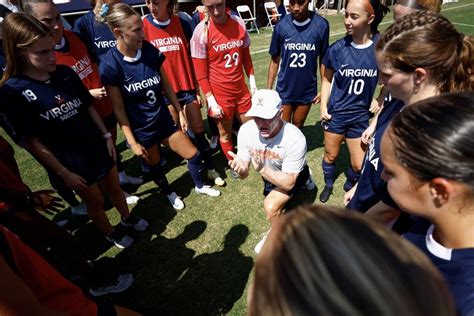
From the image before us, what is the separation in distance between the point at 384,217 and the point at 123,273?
2735mm

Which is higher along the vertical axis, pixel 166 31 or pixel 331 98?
pixel 166 31

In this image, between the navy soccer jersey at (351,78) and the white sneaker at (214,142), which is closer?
the navy soccer jersey at (351,78)

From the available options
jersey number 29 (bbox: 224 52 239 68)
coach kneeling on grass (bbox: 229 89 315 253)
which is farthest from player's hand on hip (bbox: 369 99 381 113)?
jersey number 29 (bbox: 224 52 239 68)

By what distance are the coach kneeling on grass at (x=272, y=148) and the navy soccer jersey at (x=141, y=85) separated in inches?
45.5

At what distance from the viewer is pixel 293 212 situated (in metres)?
0.81

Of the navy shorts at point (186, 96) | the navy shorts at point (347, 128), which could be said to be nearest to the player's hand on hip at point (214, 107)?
the navy shorts at point (186, 96)

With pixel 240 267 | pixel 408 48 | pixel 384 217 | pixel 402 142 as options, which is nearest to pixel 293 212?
pixel 402 142

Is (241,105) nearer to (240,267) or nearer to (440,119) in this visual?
(240,267)

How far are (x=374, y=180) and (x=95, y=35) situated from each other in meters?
4.19

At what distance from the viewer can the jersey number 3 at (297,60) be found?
13.9 feet

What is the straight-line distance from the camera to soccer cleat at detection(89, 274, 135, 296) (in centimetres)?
295

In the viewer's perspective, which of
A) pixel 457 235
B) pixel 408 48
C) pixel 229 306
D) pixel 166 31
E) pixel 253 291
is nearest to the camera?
pixel 253 291

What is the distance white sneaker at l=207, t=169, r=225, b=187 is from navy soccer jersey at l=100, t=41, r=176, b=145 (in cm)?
127

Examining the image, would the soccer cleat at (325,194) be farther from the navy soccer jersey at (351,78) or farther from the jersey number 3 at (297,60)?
the jersey number 3 at (297,60)
